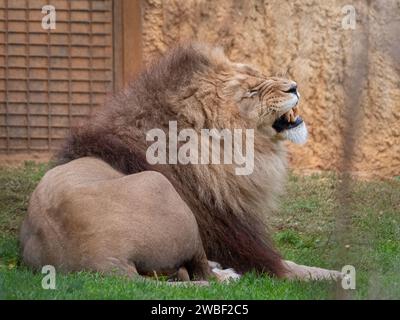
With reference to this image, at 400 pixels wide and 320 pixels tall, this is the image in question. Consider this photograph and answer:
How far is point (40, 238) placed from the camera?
263 inches

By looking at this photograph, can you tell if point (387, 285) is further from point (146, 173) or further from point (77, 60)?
point (77, 60)

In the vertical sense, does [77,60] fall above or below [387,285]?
above

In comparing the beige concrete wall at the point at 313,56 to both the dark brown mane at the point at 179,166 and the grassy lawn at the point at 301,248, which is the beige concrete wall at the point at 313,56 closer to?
the grassy lawn at the point at 301,248

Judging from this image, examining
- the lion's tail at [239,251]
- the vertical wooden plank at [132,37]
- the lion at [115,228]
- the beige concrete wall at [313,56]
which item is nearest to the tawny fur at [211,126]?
the lion's tail at [239,251]

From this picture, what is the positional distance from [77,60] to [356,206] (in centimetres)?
307

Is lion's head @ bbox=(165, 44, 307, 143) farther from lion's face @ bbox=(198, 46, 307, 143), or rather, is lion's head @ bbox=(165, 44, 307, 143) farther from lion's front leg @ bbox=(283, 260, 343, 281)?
lion's front leg @ bbox=(283, 260, 343, 281)

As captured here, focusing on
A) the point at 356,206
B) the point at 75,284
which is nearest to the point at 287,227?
the point at 356,206

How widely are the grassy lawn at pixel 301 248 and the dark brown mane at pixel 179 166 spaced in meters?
0.29

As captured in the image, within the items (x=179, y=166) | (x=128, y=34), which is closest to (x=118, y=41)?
(x=128, y=34)

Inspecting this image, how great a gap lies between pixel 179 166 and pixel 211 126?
344 mm

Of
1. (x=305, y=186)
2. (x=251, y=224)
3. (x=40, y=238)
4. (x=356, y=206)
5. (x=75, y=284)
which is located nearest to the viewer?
(x=75, y=284)

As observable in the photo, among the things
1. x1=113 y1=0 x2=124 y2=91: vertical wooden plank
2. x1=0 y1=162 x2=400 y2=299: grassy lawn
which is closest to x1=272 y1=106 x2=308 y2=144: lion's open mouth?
x1=0 y1=162 x2=400 y2=299: grassy lawn

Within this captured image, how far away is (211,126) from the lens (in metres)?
7.26

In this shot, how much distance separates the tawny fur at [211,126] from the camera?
23.1 ft
